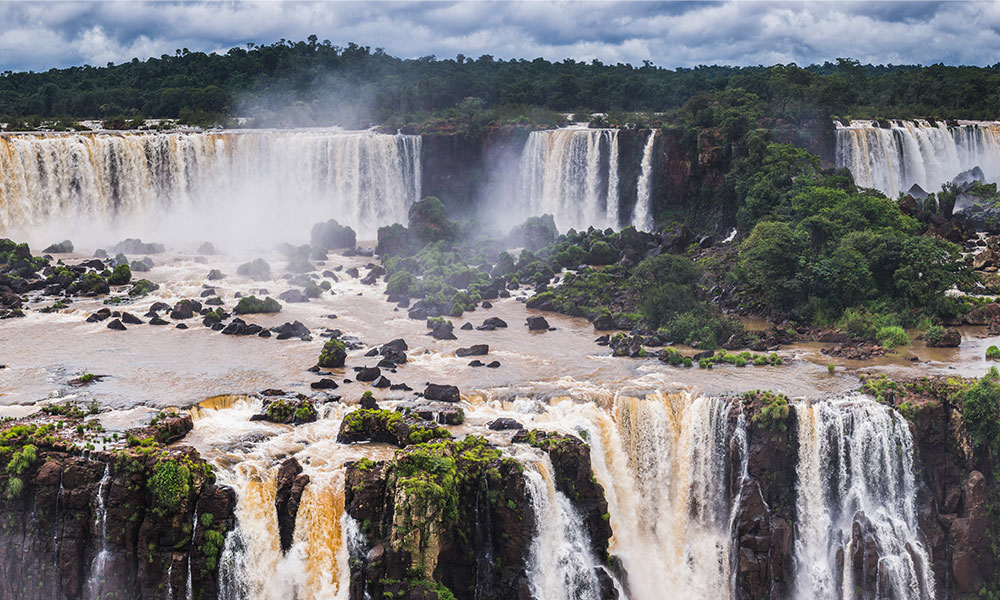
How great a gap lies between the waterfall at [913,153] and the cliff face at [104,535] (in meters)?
43.0

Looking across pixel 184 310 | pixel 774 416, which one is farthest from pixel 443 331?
pixel 774 416

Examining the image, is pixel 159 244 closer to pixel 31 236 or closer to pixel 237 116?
pixel 31 236

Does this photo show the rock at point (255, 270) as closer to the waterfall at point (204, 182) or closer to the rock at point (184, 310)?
the rock at point (184, 310)

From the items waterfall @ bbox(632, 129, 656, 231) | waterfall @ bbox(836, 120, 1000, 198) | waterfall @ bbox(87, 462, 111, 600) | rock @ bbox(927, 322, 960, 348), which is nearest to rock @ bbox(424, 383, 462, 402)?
waterfall @ bbox(87, 462, 111, 600)

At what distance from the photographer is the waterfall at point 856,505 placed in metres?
24.4

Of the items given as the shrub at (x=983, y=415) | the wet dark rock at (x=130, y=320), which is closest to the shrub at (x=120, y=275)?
the wet dark rock at (x=130, y=320)

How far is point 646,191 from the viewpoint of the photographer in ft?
180

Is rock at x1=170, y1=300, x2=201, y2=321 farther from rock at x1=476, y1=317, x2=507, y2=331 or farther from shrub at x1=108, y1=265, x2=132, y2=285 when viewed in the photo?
rock at x1=476, y1=317, x2=507, y2=331

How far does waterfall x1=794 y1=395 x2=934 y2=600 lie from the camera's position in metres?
24.4

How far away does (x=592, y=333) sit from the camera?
37.2 metres

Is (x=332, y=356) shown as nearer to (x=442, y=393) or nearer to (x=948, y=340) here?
(x=442, y=393)

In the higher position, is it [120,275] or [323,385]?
[120,275]

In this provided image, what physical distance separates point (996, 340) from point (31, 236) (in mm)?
45766

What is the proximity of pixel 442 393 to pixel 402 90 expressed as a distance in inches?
1988
